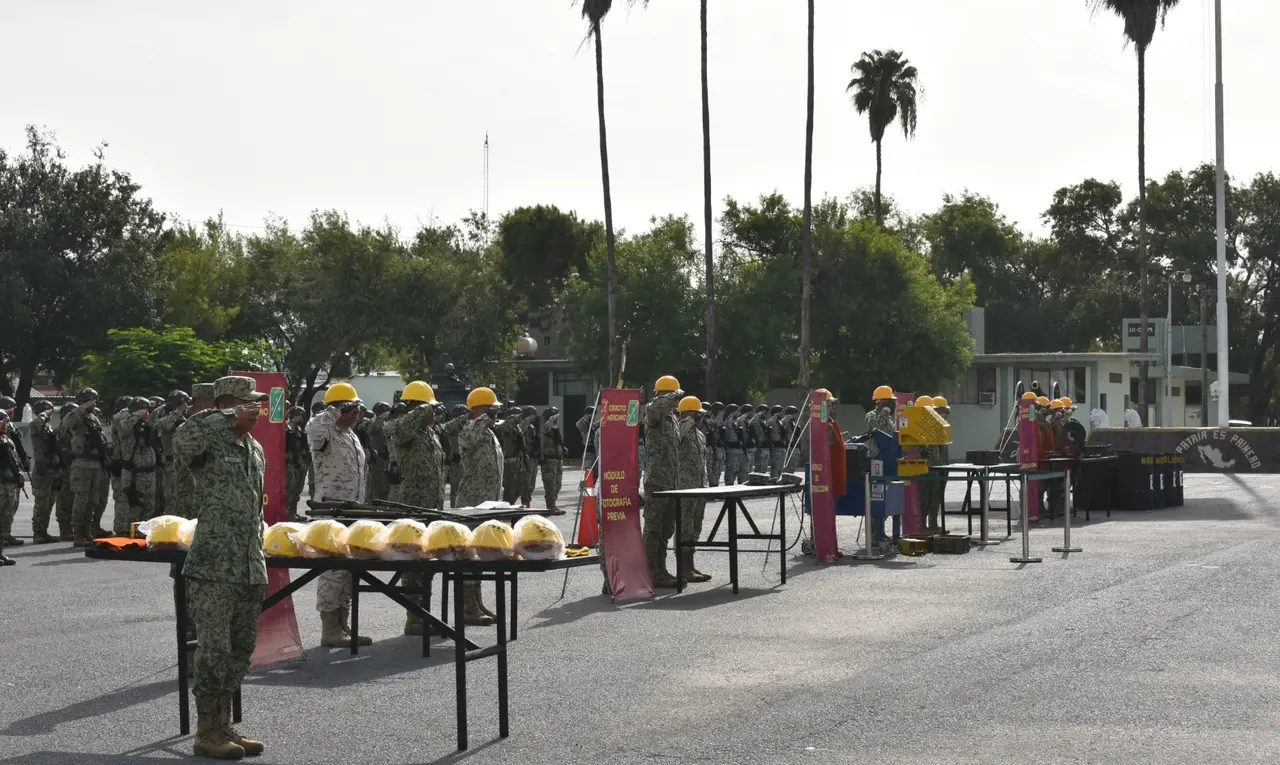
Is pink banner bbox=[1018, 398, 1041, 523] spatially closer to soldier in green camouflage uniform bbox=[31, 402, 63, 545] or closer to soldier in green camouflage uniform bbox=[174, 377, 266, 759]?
soldier in green camouflage uniform bbox=[31, 402, 63, 545]

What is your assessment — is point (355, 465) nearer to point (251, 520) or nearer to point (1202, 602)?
point (251, 520)

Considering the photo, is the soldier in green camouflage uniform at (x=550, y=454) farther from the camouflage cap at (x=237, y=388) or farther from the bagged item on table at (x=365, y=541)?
the camouflage cap at (x=237, y=388)

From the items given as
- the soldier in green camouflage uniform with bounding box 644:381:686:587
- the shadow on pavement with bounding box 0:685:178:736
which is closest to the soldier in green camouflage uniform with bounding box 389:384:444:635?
the shadow on pavement with bounding box 0:685:178:736

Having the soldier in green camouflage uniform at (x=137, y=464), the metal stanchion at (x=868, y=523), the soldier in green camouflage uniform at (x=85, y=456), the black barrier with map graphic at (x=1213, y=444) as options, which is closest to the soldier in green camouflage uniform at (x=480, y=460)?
the metal stanchion at (x=868, y=523)

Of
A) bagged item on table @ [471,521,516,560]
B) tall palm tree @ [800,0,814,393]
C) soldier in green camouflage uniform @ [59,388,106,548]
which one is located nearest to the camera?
bagged item on table @ [471,521,516,560]

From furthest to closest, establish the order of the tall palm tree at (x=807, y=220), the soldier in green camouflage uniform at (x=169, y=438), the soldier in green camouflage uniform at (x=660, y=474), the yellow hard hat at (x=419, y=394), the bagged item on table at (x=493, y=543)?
1. the tall palm tree at (x=807, y=220)
2. the soldier in green camouflage uniform at (x=169, y=438)
3. the soldier in green camouflage uniform at (x=660, y=474)
4. the yellow hard hat at (x=419, y=394)
5. the bagged item on table at (x=493, y=543)

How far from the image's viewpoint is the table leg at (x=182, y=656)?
28.6 ft

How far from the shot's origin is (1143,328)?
185 feet

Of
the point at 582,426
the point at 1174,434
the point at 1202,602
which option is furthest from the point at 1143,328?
the point at 1202,602

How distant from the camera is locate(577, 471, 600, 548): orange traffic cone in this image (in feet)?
52.3

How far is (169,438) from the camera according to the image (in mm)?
20953

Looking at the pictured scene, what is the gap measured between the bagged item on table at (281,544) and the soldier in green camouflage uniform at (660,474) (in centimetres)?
707

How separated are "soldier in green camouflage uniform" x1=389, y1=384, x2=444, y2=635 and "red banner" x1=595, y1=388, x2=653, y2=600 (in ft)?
7.12

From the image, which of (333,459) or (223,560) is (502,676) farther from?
(333,459)
